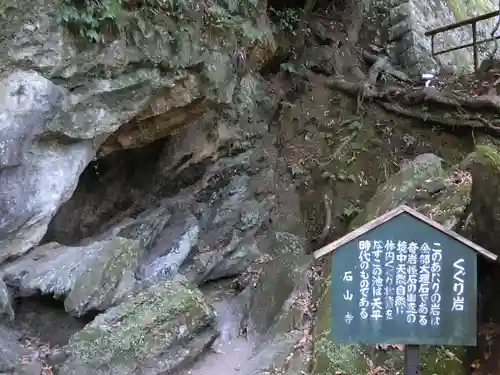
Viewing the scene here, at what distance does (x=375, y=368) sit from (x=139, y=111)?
5109 millimetres

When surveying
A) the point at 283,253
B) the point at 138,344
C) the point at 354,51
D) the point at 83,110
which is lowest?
the point at 138,344

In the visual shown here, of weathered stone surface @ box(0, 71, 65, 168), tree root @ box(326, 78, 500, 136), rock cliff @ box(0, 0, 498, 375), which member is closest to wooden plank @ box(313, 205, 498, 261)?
rock cliff @ box(0, 0, 498, 375)

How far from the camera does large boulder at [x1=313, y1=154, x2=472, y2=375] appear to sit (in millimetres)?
5211

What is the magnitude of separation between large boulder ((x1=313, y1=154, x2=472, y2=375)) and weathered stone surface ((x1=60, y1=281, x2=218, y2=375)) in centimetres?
171

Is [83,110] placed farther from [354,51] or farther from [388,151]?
[354,51]

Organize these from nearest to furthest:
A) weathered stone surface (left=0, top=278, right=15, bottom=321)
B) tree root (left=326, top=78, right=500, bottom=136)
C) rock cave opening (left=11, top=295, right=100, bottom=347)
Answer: weathered stone surface (left=0, top=278, right=15, bottom=321), rock cave opening (left=11, top=295, right=100, bottom=347), tree root (left=326, top=78, right=500, bottom=136)

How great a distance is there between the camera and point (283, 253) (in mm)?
9078

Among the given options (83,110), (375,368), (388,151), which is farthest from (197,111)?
(375,368)

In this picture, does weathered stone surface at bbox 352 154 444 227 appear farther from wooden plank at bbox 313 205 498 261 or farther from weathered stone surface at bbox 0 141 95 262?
weathered stone surface at bbox 0 141 95 262

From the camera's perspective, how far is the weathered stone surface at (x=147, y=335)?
629 cm

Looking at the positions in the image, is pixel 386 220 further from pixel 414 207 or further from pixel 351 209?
pixel 351 209

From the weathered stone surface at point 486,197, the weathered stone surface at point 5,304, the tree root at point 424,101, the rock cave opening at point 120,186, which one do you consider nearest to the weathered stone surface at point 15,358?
the weathered stone surface at point 5,304

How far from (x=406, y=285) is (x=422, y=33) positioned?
1167 centimetres

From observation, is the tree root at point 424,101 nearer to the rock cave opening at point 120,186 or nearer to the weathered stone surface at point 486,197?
the rock cave opening at point 120,186
